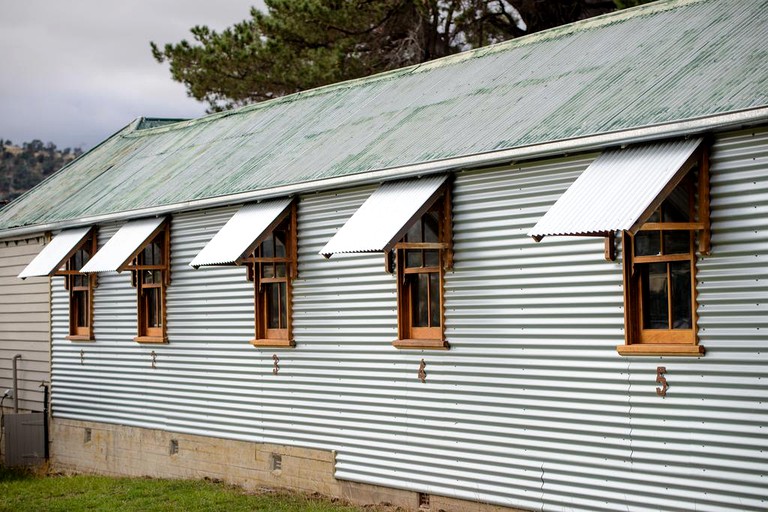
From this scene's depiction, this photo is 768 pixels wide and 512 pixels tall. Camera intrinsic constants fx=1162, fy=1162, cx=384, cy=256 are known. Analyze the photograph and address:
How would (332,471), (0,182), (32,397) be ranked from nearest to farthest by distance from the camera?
(332,471) < (32,397) < (0,182)

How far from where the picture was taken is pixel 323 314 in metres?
14.7

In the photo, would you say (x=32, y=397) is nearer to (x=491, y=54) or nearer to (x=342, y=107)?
(x=342, y=107)

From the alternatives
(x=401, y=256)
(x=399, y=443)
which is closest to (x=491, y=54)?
(x=401, y=256)

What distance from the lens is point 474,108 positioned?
14.0 meters

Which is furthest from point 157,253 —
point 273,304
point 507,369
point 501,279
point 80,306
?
point 507,369

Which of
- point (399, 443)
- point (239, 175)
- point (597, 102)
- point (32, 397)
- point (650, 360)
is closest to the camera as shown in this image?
point (650, 360)

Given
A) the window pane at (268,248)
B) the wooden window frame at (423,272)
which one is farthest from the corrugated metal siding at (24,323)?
the wooden window frame at (423,272)

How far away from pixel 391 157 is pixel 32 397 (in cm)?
1083

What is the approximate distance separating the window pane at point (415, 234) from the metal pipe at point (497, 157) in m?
0.58

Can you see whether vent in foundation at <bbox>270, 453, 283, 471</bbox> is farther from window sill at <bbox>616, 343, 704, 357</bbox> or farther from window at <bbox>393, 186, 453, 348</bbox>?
window sill at <bbox>616, 343, 704, 357</bbox>

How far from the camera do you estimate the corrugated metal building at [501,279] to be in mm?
9977

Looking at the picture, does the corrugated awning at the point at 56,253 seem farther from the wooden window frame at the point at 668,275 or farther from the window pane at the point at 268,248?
the wooden window frame at the point at 668,275

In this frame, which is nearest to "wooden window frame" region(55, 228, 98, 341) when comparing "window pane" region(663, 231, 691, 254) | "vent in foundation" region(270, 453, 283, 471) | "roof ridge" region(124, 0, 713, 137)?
"roof ridge" region(124, 0, 713, 137)

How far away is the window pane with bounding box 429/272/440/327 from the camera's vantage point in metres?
13.1
